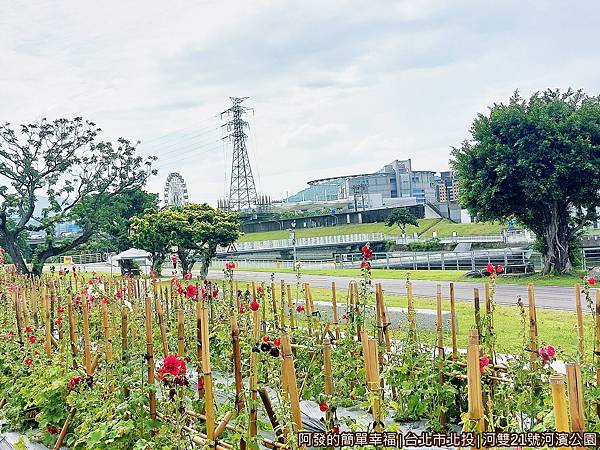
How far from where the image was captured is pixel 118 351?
4922mm

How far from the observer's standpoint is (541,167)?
1831 cm

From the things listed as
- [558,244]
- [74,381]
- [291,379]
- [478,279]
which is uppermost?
[558,244]

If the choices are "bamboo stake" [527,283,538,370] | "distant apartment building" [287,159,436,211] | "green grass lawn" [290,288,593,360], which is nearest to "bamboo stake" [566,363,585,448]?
"bamboo stake" [527,283,538,370]

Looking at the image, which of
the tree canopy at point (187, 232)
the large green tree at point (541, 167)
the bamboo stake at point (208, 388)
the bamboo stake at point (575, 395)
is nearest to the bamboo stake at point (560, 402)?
the bamboo stake at point (575, 395)

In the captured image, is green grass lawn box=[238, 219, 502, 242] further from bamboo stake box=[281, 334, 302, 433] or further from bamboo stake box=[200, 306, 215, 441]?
bamboo stake box=[281, 334, 302, 433]

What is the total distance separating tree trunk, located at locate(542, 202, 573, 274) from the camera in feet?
66.0

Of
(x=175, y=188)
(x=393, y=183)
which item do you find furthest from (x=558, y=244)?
(x=393, y=183)

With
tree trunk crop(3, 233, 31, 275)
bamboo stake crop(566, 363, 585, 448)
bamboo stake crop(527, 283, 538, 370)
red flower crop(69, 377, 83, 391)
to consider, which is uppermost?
tree trunk crop(3, 233, 31, 275)

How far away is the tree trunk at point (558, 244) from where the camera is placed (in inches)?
792

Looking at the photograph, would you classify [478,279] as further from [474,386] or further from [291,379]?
[474,386]

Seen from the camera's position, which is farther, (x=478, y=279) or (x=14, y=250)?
(x=14, y=250)

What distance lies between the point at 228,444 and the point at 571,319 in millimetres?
8565

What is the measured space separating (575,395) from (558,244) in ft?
63.9

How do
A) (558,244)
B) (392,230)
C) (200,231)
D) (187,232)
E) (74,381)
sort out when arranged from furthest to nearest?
(392,230) < (187,232) < (200,231) < (558,244) < (74,381)
